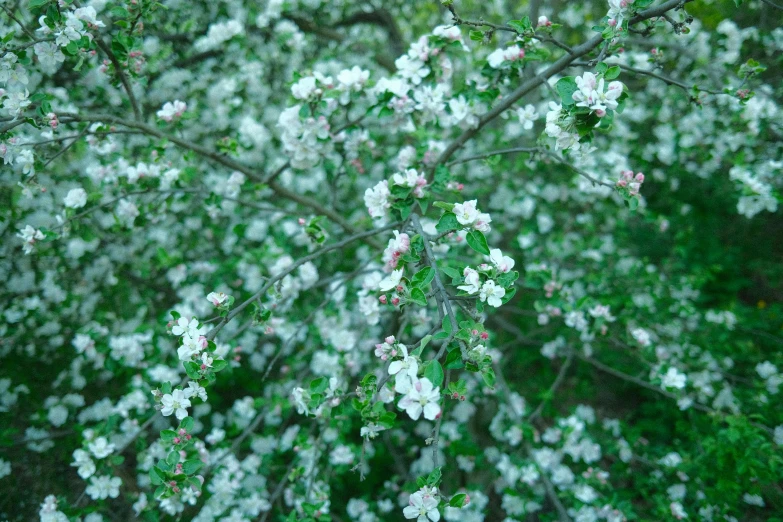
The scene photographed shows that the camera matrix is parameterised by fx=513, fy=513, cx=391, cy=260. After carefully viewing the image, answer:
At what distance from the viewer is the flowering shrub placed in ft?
6.26

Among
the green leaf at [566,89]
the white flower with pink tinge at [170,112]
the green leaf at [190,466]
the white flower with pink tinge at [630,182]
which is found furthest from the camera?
the white flower with pink tinge at [170,112]

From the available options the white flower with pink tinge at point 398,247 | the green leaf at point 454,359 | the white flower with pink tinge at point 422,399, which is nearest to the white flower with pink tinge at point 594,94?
the white flower with pink tinge at point 398,247

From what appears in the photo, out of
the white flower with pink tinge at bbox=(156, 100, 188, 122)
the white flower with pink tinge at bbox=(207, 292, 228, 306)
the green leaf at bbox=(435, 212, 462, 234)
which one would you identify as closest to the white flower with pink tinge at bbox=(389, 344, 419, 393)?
the green leaf at bbox=(435, 212, 462, 234)

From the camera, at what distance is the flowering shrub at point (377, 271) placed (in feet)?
6.26

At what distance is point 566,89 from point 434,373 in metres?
1.00

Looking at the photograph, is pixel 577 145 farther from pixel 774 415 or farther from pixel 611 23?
pixel 774 415

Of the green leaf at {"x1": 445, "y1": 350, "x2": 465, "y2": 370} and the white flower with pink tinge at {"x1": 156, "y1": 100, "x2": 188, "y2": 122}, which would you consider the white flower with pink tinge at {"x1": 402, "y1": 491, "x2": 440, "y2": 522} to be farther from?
the white flower with pink tinge at {"x1": 156, "y1": 100, "x2": 188, "y2": 122}

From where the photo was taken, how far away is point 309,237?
237 centimetres

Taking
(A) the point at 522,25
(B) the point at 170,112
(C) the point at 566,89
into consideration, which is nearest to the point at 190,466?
(B) the point at 170,112

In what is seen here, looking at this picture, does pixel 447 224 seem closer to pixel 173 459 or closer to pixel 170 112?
pixel 173 459

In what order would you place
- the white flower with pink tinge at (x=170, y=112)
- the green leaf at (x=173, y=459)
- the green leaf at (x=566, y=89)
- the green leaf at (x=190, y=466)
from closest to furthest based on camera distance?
the green leaf at (x=566, y=89)
the green leaf at (x=173, y=459)
the green leaf at (x=190, y=466)
the white flower with pink tinge at (x=170, y=112)

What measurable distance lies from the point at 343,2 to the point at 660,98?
9.96 feet

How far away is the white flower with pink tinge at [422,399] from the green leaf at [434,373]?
0.06ft

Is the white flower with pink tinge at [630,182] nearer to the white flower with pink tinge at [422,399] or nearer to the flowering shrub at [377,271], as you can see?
the flowering shrub at [377,271]
